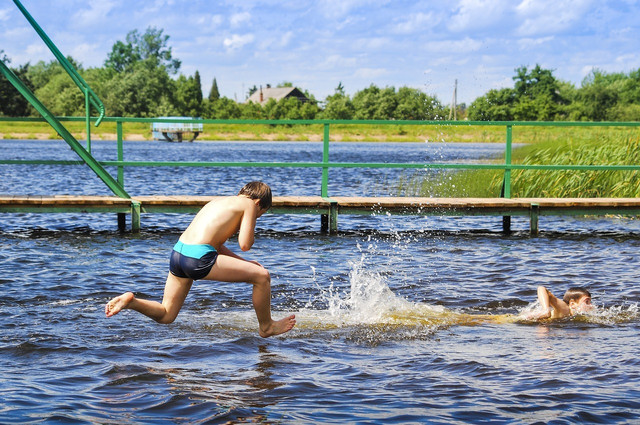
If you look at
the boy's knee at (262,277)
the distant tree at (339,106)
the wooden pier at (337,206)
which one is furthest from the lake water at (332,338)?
the distant tree at (339,106)


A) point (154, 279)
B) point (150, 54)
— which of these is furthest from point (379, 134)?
point (154, 279)

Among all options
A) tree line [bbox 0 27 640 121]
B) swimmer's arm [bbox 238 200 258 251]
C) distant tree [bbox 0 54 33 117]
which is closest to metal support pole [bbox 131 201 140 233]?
swimmer's arm [bbox 238 200 258 251]

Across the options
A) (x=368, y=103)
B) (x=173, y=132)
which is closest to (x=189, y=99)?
(x=368, y=103)

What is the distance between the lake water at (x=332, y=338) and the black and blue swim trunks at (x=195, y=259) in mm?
661

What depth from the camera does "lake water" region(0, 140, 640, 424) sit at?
4734 millimetres

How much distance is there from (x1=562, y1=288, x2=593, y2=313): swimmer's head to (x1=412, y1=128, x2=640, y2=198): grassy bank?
734cm

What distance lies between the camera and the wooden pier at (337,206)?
11336mm

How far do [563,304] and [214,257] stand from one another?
335 centimetres

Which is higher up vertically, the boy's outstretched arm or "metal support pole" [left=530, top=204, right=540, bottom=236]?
"metal support pole" [left=530, top=204, right=540, bottom=236]

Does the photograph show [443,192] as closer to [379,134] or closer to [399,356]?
[399,356]

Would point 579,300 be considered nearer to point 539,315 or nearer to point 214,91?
point 539,315

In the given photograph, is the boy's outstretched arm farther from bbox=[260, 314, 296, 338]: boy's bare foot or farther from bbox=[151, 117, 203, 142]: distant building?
bbox=[151, 117, 203, 142]: distant building

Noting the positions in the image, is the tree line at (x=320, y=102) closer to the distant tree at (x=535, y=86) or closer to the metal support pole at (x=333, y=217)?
the distant tree at (x=535, y=86)

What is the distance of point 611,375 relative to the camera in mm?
5375
